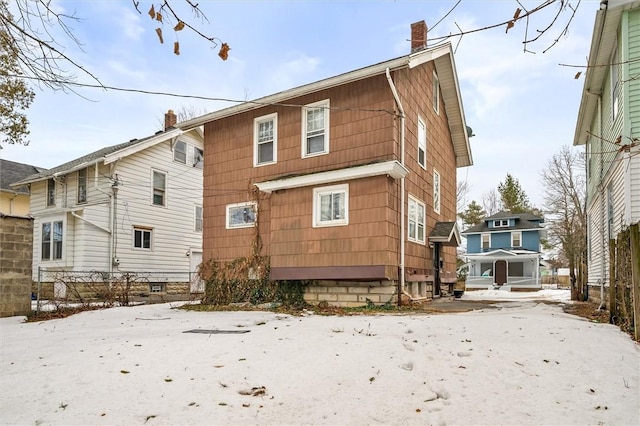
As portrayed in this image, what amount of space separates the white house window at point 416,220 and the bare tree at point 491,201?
40054mm

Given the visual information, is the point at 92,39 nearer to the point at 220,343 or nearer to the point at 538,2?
the point at 538,2

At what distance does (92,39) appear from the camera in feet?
12.6

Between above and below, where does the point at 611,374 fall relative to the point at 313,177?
below

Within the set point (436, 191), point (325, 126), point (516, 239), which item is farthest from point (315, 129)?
point (516, 239)

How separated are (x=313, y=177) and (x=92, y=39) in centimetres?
811

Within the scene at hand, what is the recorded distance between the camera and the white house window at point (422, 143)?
13.6 metres

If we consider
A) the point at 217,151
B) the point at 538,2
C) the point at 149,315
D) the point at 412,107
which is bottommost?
the point at 149,315

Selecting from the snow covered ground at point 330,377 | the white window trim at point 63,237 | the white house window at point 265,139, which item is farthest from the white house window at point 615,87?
the white window trim at point 63,237

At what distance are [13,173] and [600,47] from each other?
27.4 meters

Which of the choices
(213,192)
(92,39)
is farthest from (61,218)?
(92,39)

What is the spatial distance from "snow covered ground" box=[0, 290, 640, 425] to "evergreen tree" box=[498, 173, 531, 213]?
44.3 metres

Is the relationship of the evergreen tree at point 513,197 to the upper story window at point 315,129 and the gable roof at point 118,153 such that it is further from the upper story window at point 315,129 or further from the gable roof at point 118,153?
the upper story window at point 315,129

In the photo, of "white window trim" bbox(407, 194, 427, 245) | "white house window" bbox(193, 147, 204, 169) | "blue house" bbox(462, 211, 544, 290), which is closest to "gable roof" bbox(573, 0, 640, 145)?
"white window trim" bbox(407, 194, 427, 245)

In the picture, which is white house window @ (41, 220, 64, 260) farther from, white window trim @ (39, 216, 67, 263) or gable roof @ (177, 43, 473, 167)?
gable roof @ (177, 43, 473, 167)
